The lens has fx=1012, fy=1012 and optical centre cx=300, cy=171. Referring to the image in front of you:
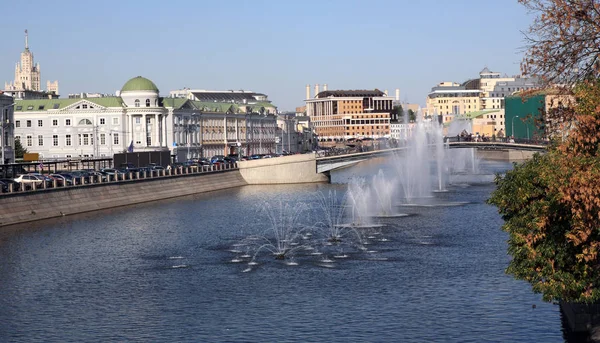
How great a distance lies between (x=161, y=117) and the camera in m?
139

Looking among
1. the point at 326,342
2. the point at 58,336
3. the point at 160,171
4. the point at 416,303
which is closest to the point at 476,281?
the point at 416,303

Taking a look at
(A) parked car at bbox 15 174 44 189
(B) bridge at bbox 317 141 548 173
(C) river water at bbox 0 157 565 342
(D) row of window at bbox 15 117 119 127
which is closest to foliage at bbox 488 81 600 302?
(C) river water at bbox 0 157 565 342

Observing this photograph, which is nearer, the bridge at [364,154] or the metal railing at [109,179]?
the metal railing at [109,179]

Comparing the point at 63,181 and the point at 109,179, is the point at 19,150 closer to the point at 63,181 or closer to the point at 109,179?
the point at 109,179

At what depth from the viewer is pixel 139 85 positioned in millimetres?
136500

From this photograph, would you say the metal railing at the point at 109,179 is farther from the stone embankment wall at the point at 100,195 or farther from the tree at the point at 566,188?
the tree at the point at 566,188

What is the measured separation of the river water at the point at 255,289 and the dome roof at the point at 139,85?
71.3m

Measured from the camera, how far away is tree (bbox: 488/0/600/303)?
22375mm

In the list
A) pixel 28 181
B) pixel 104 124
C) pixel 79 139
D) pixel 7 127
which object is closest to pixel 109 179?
pixel 28 181

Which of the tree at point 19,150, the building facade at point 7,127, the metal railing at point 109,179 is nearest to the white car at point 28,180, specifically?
the metal railing at point 109,179

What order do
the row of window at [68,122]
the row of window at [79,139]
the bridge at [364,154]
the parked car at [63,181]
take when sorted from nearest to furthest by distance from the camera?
1. the parked car at [63,181]
2. the bridge at [364,154]
3. the row of window at [68,122]
4. the row of window at [79,139]

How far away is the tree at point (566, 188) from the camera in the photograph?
2238 cm

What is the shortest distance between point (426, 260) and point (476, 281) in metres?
6.57

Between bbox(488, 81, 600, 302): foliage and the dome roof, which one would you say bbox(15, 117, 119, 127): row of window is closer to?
the dome roof
